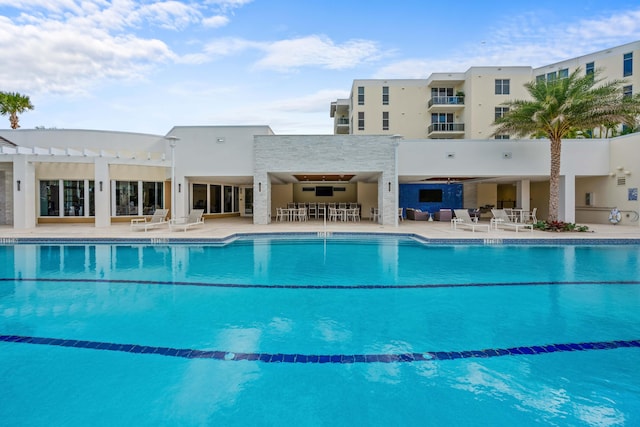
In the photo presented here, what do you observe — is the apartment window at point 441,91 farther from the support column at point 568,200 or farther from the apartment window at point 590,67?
the support column at point 568,200

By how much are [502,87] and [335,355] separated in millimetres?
32716

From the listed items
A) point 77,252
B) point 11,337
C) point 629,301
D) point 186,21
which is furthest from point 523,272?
point 186,21

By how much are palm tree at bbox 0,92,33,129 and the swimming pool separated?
21.5m

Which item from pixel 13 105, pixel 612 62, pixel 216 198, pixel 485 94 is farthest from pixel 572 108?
pixel 13 105

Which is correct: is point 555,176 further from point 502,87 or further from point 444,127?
point 502,87

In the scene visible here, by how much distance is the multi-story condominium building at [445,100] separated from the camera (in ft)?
99.2

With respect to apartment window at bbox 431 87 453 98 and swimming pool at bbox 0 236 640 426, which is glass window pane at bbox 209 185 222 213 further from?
apartment window at bbox 431 87 453 98

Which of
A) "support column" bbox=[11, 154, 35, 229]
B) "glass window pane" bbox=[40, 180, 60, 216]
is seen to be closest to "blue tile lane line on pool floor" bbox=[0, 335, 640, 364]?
"support column" bbox=[11, 154, 35, 229]

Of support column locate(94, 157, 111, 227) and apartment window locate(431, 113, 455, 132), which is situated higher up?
apartment window locate(431, 113, 455, 132)

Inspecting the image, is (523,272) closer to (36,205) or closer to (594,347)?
(594,347)

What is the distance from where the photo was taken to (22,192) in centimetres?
1630

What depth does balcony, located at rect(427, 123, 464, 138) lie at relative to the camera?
1245 inches

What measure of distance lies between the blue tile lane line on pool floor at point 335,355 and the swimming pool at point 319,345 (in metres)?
0.02

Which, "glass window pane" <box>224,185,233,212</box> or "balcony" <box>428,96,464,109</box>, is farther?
"balcony" <box>428,96,464,109</box>
